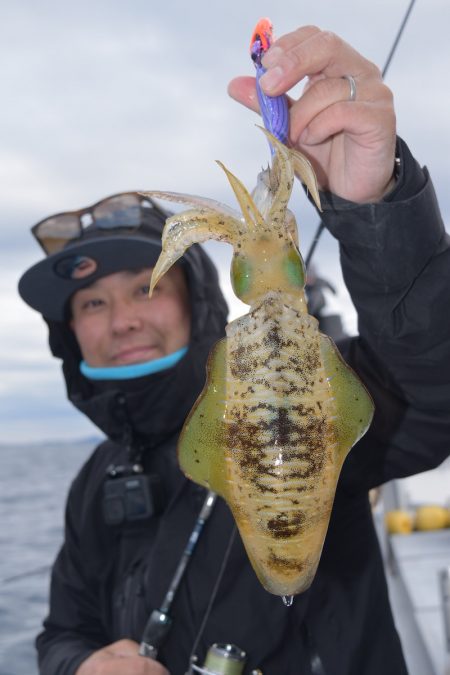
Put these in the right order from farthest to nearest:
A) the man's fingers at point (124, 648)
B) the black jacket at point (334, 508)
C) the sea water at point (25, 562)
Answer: the sea water at point (25, 562)
the man's fingers at point (124, 648)
the black jacket at point (334, 508)

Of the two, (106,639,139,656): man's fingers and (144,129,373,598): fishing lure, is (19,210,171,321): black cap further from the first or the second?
(144,129,373,598): fishing lure

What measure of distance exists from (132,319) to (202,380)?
0.50 m

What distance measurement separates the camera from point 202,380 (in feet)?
12.6

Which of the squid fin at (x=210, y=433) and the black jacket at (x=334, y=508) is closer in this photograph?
the squid fin at (x=210, y=433)

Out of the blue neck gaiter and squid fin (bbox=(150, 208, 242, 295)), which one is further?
the blue neck gaiter

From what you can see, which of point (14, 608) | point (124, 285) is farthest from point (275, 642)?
point (14, 608)

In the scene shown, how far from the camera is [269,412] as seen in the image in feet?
4.83

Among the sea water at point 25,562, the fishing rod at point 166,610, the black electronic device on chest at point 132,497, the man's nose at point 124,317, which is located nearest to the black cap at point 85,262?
the man's nose at point 124,317

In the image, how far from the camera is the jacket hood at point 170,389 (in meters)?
3.87

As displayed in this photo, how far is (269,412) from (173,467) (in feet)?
8.06

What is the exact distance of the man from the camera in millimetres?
2109

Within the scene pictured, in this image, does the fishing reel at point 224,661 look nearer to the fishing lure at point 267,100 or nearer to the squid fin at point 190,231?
the squid fin at point 190,231

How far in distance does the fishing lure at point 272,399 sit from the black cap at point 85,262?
236 cm

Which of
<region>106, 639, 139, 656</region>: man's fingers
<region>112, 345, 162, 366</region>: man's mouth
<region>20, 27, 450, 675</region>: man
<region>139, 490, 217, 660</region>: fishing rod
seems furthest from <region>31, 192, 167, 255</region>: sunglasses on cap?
<region>106, 639, 139, 656</region>: man's fingers
